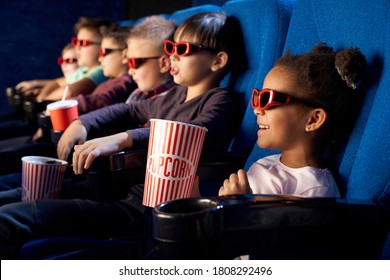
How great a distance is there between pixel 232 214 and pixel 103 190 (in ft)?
2.29

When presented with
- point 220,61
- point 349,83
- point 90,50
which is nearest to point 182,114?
point 220,61

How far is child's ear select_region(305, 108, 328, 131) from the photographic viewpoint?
4.50 ft

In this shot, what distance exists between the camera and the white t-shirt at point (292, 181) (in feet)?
4.24

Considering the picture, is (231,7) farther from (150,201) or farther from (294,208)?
(294,208)

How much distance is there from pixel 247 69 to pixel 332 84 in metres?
0.65

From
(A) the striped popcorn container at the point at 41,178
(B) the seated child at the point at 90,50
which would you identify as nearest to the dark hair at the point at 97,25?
(B) the seated child at the point at 90,50

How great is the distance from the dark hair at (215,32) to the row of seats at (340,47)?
0.04 meters

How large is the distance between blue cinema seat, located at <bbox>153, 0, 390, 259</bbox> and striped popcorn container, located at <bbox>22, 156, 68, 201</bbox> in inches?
33.3

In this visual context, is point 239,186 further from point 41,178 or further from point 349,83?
point 41,178

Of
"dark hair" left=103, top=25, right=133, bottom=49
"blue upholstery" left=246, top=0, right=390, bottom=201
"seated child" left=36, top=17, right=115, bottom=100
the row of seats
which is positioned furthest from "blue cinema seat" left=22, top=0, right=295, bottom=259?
"seated child" left=36, top=17, right=115, bottom=100

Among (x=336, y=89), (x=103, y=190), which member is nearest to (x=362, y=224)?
(x=336, y=89)

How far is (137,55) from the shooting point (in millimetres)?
2443

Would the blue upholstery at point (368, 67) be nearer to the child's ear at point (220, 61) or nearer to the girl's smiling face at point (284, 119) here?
the girl's smiling face at point (284, 119)

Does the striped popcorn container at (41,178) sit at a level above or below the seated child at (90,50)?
below
